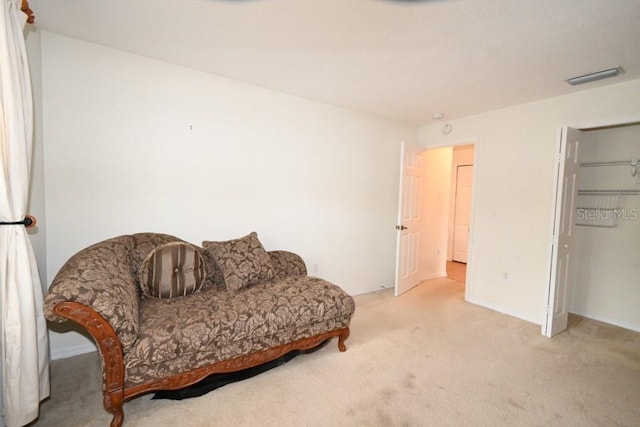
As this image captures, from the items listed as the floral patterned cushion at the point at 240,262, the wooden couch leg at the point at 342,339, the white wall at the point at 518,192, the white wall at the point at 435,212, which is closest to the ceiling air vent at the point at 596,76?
the white wall at the point at 518,192

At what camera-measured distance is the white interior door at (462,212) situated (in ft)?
20.0

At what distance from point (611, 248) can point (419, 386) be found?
9.78 ft

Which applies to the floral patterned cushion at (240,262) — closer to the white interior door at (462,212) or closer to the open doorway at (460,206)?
the open doorway at (460,206)

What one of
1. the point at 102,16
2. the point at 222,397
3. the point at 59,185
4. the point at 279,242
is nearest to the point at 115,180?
the point at 59,185

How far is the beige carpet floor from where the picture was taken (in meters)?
1.78

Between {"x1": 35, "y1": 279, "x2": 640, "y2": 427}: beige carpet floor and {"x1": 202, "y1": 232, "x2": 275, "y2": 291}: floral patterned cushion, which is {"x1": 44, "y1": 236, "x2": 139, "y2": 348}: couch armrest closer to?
{"x1": 35, "y1": 279, "x2": 640, "y2": 427}: beige carpet floor

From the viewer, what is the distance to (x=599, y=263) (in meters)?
3.41

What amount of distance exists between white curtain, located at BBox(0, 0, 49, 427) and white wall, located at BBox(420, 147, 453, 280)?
4299 millimetres

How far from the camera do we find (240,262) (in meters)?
2.59

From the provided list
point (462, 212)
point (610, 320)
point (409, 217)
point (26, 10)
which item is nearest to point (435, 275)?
point (409, 217)

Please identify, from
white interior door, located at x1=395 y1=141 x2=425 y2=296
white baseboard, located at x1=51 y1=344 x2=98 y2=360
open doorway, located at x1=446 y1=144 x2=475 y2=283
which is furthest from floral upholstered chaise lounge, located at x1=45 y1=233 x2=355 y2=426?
open doorway, located at x1=446 y1=144 x2=475 y2=283

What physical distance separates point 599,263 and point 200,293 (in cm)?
433

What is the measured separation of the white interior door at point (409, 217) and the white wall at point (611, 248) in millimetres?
1836

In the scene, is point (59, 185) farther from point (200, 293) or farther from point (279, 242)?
point (279, 242)
